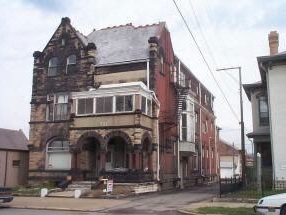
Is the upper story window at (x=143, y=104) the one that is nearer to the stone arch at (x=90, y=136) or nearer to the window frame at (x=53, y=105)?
the stone arch at (x=90, y=136)

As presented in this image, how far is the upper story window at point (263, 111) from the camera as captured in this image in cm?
3319

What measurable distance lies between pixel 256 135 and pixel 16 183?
19988 millimetres

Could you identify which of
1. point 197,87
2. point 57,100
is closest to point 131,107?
point 57,100

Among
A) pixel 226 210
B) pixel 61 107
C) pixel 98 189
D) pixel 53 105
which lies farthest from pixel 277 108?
pixel 53 105

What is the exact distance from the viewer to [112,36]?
126 ft

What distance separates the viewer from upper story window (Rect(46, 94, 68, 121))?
3559 cm

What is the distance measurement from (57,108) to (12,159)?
236 inches

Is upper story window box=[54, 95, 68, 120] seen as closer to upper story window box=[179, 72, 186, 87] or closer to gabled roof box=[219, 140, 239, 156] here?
upper story window box=[179, 72, 186, 87]

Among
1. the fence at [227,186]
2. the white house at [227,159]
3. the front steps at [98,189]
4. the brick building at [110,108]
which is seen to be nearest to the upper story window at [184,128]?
the brick building at [110,108]

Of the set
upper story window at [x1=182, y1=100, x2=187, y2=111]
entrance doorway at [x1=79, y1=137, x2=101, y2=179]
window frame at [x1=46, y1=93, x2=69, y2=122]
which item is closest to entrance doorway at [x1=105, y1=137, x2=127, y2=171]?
entrance doorway at [x1=79, y1=137, x2=101, y2=179]

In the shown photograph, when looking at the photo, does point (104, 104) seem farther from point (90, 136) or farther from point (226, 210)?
point (226, 210)

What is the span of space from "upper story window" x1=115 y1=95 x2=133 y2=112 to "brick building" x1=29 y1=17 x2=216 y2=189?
0.23 feet

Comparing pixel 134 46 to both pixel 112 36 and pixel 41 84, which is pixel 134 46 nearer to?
pixel 112 36

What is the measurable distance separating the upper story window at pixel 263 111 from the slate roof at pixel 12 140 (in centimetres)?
2004
